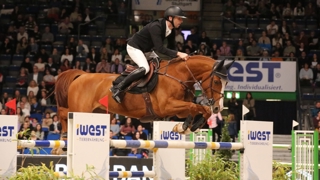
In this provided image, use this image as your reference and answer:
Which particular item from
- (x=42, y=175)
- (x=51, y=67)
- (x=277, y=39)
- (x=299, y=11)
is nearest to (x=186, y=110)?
(x=42, y=175)

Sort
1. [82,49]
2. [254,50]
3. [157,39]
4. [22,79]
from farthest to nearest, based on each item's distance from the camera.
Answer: [82,49]
[254,50]
[22,79]
[157,39]

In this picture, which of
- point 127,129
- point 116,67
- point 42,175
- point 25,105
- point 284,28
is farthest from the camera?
point 284,28

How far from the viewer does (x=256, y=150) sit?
289 inches

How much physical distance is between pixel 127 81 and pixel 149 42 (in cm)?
58

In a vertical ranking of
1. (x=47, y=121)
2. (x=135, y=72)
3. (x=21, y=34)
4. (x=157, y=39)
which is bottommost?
(x=47, y=121)

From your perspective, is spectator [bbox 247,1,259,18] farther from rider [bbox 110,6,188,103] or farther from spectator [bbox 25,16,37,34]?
rider [bbox 110,6,188,103]

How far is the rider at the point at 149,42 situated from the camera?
299 inches

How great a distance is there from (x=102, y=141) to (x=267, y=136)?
90.2 inches

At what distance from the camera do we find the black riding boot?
768cm

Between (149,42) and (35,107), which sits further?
(35,107)

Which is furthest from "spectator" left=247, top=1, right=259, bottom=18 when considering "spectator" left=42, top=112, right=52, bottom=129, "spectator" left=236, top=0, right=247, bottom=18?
"spectator" left=42, top=112, right=52, bottom=129

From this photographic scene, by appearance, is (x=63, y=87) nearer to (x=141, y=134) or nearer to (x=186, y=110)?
(x=186, y=110)

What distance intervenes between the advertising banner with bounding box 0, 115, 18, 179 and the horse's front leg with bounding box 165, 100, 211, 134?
202cm

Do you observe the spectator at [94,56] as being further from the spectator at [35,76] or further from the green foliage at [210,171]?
the green foliage at [210,171]
